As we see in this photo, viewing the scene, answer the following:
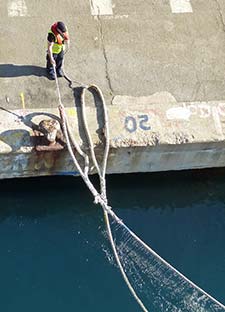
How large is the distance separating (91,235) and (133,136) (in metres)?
2.26

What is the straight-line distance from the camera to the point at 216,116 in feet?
37.3

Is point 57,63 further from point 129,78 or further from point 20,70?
point 129,78

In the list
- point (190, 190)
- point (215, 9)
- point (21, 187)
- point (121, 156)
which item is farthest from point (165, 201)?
point (215, 9)

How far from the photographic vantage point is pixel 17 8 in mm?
12203

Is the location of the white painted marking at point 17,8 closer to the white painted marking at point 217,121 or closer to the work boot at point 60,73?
the work boot at point 60,73

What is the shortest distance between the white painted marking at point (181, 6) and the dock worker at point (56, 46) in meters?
2.88

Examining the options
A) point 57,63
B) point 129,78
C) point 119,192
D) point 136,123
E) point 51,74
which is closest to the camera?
point 136,123

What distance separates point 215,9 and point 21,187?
5318 mm

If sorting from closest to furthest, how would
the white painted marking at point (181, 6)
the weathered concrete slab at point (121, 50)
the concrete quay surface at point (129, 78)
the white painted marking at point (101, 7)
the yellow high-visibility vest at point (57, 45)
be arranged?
the yellow high-visibility vest at point (57, 45) → the concrete quay surface at point (129, 78) → the weathered concrete slab at point (121, 50) → the white painted marking at point (101, 7) → the white painted marking at point (181, 6)

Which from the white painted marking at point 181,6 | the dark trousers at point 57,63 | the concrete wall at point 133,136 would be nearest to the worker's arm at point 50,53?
the dark trousers at point 57,63

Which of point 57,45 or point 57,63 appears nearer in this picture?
point 57,45

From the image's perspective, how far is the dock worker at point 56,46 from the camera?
34.5 feet

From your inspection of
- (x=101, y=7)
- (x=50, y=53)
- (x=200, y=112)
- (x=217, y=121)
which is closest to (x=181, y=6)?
(x=101, y=7)

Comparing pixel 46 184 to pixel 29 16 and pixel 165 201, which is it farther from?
pixel 29 16
